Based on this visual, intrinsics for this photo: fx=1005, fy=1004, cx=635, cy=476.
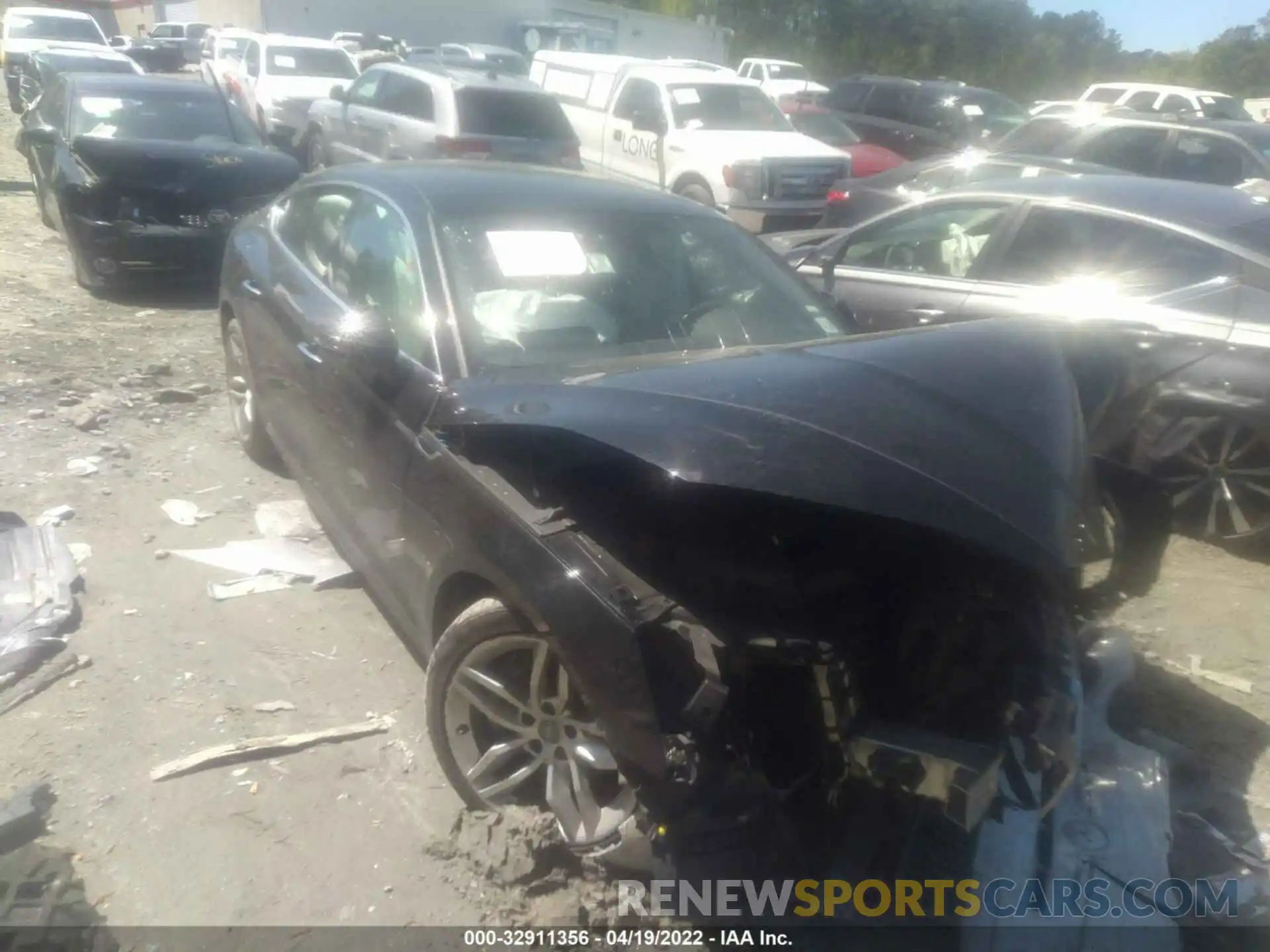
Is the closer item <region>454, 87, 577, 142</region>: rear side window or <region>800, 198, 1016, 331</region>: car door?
<region>800, 198, 1016, 331</region>: car door

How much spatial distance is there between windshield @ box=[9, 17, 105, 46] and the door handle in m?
24.0

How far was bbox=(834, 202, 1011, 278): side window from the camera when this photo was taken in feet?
18.9

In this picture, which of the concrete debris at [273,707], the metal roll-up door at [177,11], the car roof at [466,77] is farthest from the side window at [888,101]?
the metal roll-up door at [177,11]

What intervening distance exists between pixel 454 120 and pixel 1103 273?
815 cm

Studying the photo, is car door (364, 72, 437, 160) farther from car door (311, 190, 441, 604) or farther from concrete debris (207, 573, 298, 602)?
concrete debris (207, 573, 298, 602)

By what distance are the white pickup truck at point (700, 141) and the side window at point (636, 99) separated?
0.01 metres

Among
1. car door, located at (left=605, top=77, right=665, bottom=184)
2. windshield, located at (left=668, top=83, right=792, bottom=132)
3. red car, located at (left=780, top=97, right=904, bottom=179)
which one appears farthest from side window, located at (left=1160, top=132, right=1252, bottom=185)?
car door, located at (left=605, top=77, right=665, bottom=184)

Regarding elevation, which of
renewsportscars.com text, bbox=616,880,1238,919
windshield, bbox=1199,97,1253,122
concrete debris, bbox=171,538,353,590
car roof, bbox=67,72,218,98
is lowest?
windshield, bbox=1199,97,1253,122

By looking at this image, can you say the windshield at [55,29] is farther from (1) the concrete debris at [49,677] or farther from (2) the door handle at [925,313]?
(1) the concrete debris at [49,677]

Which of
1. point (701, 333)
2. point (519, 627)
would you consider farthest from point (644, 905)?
point (701, 333)

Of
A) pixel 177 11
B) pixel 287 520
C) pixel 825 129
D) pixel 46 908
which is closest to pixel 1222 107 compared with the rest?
pixel 825 129

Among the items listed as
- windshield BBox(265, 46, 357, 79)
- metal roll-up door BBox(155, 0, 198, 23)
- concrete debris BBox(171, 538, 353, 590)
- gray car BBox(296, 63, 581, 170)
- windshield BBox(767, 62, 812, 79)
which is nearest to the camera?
concrete debris BBox(171, 538, 353, 590)

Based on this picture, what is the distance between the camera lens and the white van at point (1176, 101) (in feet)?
67.5

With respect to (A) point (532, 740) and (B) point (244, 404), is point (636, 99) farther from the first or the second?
(A) point (532, 740)
